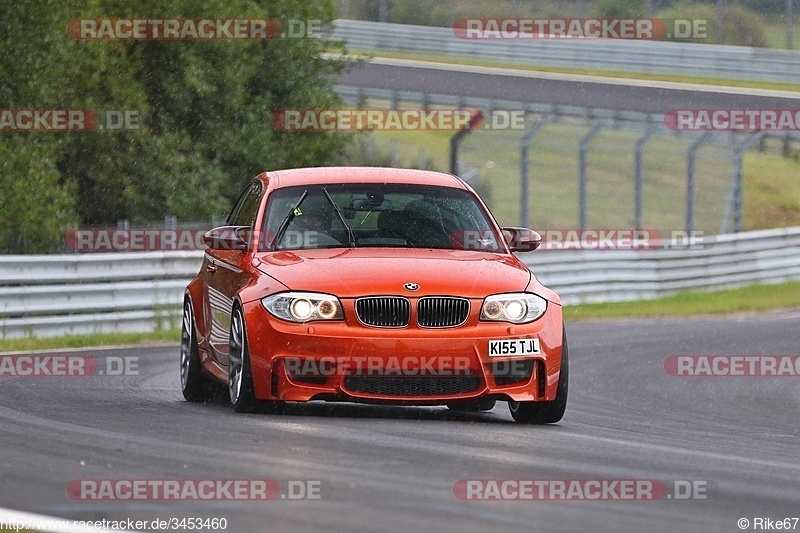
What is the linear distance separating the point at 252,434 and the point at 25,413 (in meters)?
1.95

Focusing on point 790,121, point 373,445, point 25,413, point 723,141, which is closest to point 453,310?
point 373,445

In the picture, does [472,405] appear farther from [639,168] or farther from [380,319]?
[639,168]

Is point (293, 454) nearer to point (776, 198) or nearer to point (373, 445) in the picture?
point (373, 445)

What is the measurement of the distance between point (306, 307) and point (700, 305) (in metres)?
16.7

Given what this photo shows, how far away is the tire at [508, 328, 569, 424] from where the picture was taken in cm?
964

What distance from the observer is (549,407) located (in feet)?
31.8

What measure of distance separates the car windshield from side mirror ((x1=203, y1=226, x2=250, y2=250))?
5.4 inches

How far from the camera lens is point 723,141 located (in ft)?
88.8

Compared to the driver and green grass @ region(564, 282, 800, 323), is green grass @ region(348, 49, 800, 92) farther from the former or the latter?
the driver

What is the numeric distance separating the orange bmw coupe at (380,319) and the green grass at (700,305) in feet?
41.9

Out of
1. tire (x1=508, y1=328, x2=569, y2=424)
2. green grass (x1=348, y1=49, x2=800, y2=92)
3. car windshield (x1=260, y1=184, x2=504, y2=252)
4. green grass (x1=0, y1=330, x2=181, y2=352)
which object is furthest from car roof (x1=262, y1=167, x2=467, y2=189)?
green grass (x1=348, y1=49, x2=800, y2=92)

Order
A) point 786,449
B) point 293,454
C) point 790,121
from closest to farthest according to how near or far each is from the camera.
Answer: point 293,454 < point 786,449 < point 790,121

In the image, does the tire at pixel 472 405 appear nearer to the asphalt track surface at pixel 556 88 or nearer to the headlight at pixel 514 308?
the headlight at pixel 514 308

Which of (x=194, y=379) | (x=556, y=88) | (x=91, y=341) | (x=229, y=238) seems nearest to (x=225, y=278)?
(x=229, y=238)
